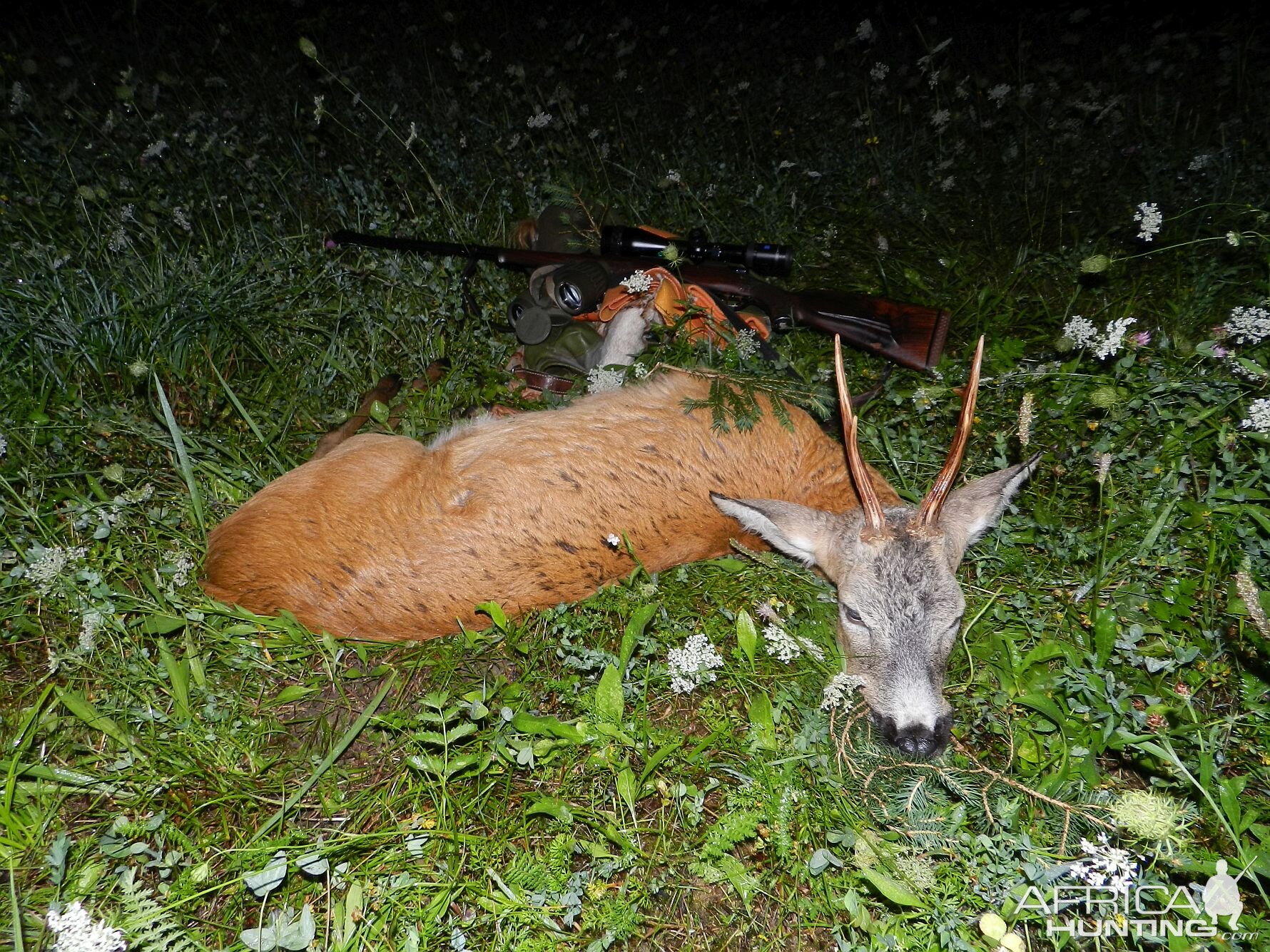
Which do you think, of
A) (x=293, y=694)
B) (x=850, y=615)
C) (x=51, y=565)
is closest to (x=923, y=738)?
(x=850, y=615)

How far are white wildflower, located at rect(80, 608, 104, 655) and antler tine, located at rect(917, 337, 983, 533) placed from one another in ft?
11.9

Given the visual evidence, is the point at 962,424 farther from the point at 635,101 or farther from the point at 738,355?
Result: the point at 635,101

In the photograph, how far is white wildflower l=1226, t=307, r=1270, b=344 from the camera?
3494mm

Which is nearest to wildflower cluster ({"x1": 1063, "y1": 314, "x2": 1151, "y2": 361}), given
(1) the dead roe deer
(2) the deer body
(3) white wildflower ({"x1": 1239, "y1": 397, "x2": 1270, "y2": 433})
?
(3) white wildflower ({"x1": 1239, "y1": 397, "x2": 1270, "y2": 433})

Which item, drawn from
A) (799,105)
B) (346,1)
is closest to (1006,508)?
(799,105)

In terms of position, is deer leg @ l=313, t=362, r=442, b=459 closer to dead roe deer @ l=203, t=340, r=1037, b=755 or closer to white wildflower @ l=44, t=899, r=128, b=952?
dead roe deer @ l=203, t=340, r=1037, b=755

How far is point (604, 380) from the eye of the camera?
4375 mm

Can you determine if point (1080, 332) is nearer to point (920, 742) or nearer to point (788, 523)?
point (788, 523)

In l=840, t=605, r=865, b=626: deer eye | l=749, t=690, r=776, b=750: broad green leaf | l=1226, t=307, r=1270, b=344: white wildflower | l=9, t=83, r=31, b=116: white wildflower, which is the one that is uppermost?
l=9, t=83, r=31, b=116: white wildflower

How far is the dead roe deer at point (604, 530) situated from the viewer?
3195 mm

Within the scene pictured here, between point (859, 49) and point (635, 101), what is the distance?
9.35ft

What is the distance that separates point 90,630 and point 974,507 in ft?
13.0

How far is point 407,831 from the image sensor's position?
2.75 metres

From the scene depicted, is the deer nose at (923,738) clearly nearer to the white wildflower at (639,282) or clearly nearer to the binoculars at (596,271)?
the white wildflower at (639,282)
